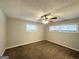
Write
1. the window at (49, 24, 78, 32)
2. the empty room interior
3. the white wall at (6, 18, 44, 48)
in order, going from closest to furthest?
the empty room interior, the window at (49, 24, 78, 32), the white wall at (6, 18, 44, 48)

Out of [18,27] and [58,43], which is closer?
[18,27]

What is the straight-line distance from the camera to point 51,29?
7.16 metres

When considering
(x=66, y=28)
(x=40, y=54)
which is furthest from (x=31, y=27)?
(x=40, y=54)

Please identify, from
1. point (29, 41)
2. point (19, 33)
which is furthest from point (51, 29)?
point (19, 33)

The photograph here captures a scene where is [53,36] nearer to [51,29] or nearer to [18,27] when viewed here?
[51,29]

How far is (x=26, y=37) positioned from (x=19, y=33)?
837 mm

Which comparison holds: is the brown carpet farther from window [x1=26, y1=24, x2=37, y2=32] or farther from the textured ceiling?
window [x1=26, y1=24, x2=37, y2=32]

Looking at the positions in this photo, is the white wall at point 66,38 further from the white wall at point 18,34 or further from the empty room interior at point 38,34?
the white wall at point 18,34

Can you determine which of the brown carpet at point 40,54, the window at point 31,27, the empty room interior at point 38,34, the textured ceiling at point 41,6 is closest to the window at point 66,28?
the empty room interior at point 38,34

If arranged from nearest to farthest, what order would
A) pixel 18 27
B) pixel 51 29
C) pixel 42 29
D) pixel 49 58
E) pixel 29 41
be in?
pixel 49 58 < pixel 18 27 < pixel 29 41 < pixel 51 29 < pixel 42 29

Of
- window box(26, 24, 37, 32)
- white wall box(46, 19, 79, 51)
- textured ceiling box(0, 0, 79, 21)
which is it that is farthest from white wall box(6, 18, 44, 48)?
textured ceiling box(0, 0, 79, 21)

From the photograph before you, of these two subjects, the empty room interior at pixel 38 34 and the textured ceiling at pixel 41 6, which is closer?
the textured ceiling at pixel 41 6

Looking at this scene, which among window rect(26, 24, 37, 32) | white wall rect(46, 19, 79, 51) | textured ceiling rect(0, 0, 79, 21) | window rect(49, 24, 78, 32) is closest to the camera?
textured ceiling rect(0, 0, 79, 21)

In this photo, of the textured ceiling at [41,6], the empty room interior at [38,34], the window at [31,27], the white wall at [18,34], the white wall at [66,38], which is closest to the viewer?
the textured ceiling at [41,6]
